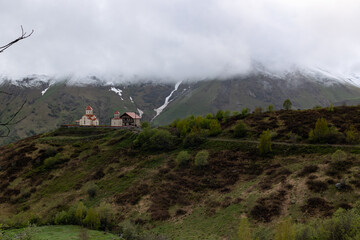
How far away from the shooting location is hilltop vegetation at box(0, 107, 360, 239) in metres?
45.3

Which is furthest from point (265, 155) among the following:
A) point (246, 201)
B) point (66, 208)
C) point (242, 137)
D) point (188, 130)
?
point (66, 208)

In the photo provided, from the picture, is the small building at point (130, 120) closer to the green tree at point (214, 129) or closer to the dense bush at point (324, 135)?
the green tree at point (214, 129)

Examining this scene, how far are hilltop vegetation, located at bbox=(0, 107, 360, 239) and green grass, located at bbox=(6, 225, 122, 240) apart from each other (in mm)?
2642

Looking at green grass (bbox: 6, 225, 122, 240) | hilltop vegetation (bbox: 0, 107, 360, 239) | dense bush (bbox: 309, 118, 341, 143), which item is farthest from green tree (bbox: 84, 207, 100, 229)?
dense bush (bbox: 309, 118, 341, 143)

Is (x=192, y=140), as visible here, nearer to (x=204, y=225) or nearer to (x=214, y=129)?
(x=214, y=129)

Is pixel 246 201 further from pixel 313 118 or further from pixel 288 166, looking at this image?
pixel 313 118

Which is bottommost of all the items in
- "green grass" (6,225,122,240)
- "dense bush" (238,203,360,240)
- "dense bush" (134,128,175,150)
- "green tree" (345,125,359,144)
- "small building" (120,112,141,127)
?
"green grass" (6,225,122,240)

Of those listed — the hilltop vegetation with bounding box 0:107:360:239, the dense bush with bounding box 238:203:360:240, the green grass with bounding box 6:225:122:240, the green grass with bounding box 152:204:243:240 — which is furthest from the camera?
the hilltop vegetation with bounding box 0:107:360:239

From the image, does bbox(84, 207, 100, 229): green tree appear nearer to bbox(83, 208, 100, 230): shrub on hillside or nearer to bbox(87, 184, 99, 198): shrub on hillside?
bbox(83, 208, 100, 230): shrub on hillside

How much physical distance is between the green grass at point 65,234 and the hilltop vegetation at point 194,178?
2642 mm

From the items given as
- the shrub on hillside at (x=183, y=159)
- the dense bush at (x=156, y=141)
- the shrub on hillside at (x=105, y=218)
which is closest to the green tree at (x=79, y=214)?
the shrub on hillside at (x=105, y=218)

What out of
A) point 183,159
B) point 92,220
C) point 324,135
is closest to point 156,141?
point 183,159

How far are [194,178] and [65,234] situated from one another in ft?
111

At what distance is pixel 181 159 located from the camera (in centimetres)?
7450
